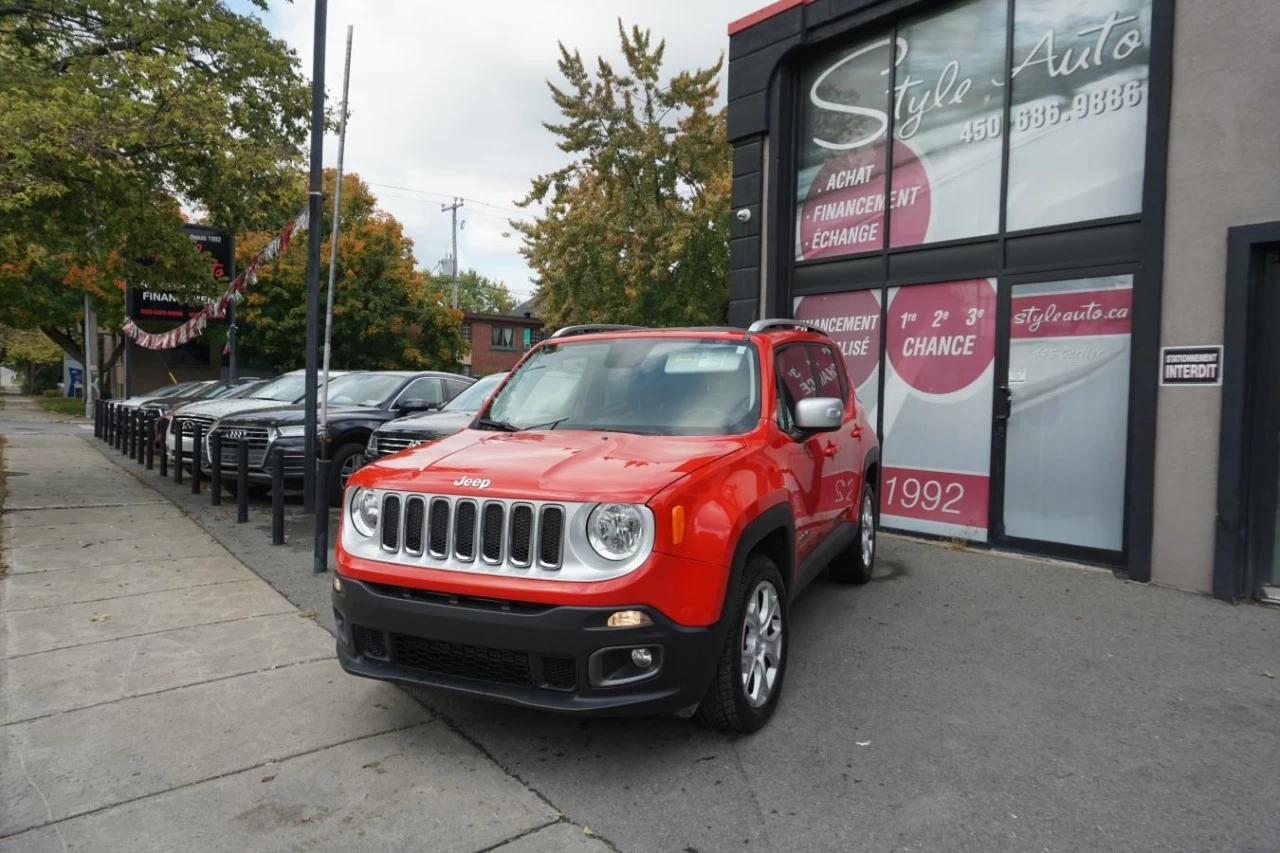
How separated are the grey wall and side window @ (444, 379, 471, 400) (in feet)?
25.7

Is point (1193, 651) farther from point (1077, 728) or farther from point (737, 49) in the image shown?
point (737, 49)

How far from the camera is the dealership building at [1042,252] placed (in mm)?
5832

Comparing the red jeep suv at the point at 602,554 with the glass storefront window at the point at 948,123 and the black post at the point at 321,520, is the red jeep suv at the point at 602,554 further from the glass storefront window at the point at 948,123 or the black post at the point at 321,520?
the glass storefront window at the point at 948,123

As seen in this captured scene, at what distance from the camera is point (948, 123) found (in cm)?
794

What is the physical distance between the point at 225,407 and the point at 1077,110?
1033cm

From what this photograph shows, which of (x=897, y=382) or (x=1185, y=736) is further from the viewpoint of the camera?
(x=897, y=382)

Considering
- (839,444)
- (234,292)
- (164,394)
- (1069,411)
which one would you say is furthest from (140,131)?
(164,394)

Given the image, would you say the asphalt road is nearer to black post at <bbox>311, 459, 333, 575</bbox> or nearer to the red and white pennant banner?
black post at <bbox>311, 459, 333, 575</bbox>

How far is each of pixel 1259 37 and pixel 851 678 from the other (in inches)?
205

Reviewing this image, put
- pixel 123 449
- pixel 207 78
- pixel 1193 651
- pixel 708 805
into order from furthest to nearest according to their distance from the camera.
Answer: pixel 123 449 → pixel 207 78 → pixel 1193 651 → pixel 708 805

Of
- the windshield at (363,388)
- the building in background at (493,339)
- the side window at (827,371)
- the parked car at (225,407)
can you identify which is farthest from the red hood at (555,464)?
the building in background at (493,339)

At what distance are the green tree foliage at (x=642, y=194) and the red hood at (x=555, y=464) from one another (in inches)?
647

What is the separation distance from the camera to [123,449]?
15.4m

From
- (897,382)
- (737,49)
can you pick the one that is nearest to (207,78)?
(737,49)
